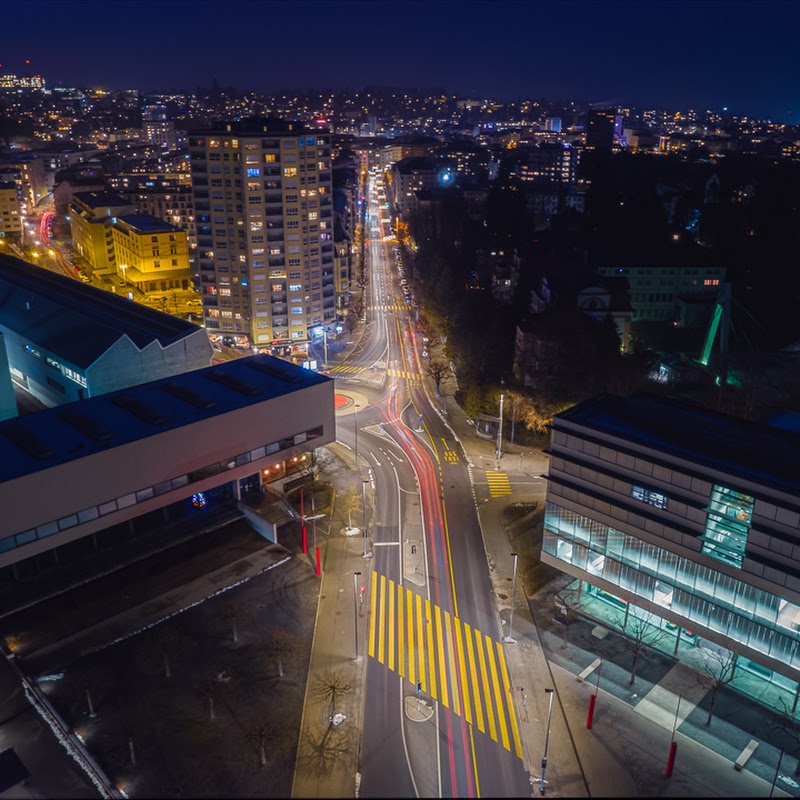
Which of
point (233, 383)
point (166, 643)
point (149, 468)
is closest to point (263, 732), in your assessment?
point (166, 643)

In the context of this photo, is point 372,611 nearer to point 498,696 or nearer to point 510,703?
point 498,696

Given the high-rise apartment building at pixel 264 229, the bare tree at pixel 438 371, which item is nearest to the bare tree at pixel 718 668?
the bare tree at pixel 438 371

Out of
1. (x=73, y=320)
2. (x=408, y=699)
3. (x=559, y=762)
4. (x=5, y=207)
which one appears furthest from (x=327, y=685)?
(x=5, y=207)

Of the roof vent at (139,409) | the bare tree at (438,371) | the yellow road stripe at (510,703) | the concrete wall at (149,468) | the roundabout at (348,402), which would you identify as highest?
the roof vent at (139,409)

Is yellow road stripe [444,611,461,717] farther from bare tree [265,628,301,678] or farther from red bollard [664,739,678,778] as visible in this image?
red bollard [664,739,678,778]

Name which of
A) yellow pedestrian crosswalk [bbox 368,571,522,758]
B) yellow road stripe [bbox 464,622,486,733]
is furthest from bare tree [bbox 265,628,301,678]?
yellow road stripe [bbox 464,622,486,733]

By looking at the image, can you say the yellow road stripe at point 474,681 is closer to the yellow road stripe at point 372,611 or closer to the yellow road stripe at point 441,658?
the yellow road stripe at point 441,658
